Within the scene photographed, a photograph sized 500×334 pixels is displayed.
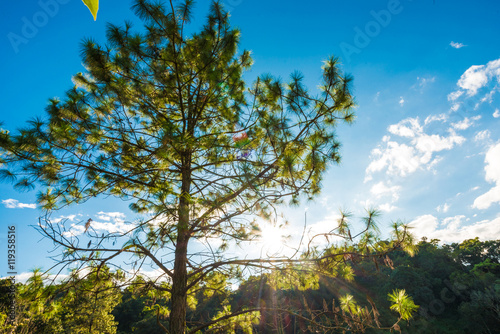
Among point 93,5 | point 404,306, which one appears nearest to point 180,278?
point 404,306

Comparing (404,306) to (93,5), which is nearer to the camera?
(93,5)

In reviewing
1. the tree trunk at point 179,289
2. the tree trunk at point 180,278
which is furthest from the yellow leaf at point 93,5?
the tree trunk at point 179,289

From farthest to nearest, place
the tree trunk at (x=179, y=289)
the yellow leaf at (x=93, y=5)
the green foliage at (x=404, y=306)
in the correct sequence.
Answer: the tree trunk at (x=179, y=289), the green foliage at (x=404, y=306), the yellow leaf at (x=93, y=5)

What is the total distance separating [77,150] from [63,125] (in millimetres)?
435

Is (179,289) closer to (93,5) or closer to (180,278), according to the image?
(180,278)

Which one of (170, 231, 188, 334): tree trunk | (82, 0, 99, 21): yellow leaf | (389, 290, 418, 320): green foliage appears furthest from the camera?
(170, 231, 188, 334): tree trunk

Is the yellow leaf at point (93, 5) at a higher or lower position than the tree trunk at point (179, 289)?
higher

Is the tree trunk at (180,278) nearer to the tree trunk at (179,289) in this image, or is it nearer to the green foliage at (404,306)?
the tree trunk at (179,289)

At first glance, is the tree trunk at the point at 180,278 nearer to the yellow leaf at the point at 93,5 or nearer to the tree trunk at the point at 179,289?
the tree trunk at the point at 179,289

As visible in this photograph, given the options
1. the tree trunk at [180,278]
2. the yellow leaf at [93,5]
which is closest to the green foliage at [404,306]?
the tree trunk at [180,278]

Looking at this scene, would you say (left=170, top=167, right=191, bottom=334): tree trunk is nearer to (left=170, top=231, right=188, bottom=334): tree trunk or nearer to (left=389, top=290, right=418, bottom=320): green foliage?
(left=170, top=231, right=188, bottom=334): tree trunk

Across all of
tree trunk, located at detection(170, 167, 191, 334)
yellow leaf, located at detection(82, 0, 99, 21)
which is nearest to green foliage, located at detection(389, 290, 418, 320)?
tree trunk, located at detection(170, 167, 191, 334)

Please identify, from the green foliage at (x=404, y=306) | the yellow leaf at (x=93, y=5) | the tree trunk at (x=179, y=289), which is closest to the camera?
the yellow leaf at (x=93, y=5)

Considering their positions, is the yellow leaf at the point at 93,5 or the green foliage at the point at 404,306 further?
the green foliage at the point at 404,306
